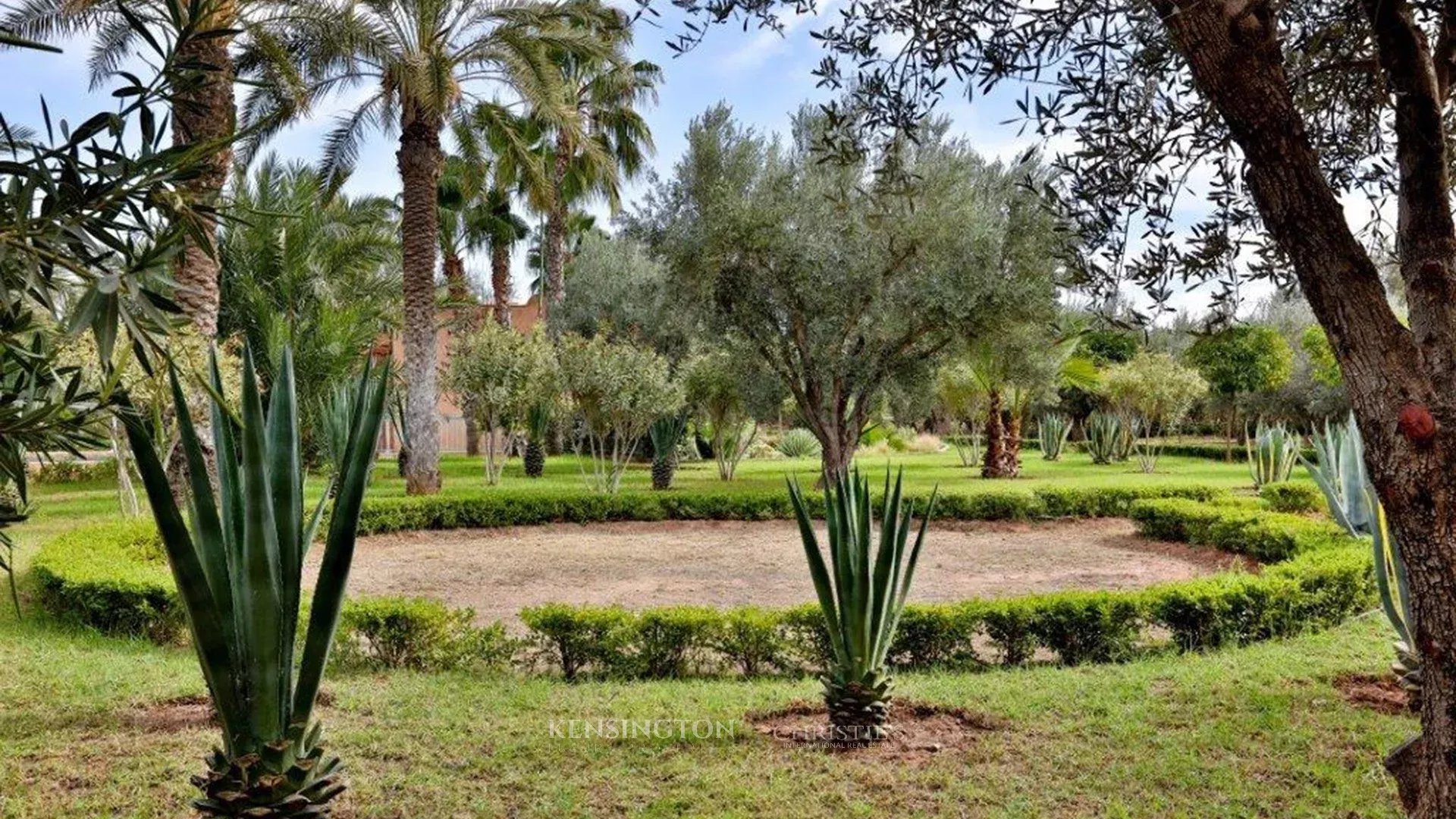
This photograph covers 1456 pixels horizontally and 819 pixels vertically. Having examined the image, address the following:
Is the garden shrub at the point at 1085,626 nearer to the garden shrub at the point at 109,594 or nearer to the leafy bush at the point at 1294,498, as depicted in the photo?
the garden shrub at the point at 109,594

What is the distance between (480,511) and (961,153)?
981 centimetres

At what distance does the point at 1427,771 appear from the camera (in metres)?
2.44

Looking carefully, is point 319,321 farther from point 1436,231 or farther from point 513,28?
point 1436,231

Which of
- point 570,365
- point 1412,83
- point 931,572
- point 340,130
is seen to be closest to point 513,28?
point 340,130

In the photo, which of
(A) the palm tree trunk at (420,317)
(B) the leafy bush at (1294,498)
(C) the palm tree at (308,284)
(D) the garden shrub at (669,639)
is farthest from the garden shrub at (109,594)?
(B) the leafy bush at (1294,498)

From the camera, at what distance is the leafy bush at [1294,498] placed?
13.3m

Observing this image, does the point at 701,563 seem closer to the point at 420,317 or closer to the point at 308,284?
the point at 420,317

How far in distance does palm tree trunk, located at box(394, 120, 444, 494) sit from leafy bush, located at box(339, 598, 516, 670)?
1034 centimetres

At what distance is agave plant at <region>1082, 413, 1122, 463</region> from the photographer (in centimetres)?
2805

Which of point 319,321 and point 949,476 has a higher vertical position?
point 319,321

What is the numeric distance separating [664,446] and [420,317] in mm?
5767

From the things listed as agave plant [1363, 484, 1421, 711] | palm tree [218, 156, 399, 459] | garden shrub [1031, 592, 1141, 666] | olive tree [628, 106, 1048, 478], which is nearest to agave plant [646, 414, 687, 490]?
olive tree [628, 106, 1048, 478]

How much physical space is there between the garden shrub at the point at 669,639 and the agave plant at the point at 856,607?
147 cm

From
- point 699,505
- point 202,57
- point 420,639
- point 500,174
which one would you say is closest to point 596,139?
point 500,174
